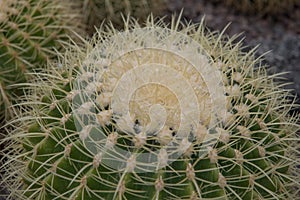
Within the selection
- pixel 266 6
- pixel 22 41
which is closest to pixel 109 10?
pixel 22 41

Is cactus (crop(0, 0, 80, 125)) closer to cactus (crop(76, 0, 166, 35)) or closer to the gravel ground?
cactus (crop(76, 0, 166, 35))

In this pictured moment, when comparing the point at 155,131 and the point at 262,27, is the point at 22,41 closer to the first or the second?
the point at 155,131

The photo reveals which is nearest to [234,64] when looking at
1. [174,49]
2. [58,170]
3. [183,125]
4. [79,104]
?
[174,49]

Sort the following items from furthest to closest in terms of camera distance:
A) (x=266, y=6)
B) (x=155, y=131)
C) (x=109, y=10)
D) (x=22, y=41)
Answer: (x=266, y=6), (x=109, y=10), (x=22, y=41), (x=155, y=131)

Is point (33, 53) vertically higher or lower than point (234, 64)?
lower

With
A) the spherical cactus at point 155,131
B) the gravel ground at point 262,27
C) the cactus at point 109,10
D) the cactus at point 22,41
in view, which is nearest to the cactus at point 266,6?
the gravel ground at point 262,27

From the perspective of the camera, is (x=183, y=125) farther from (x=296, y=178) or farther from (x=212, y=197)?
(x=296, y=178)

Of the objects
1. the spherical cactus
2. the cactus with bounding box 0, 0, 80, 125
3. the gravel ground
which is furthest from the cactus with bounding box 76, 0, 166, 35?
the spherical cactus
